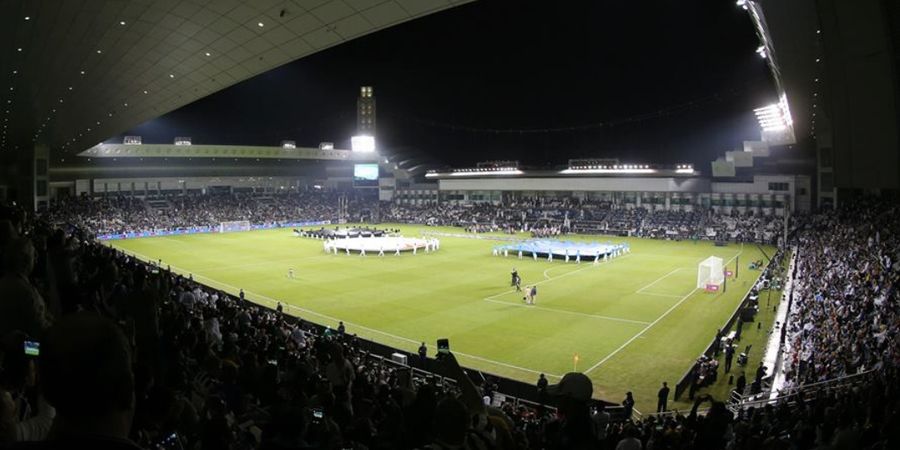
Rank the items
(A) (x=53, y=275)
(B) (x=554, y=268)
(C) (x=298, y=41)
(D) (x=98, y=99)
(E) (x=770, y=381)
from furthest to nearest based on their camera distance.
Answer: (B) (x=554, y=268), (D) (x=98, y=99), (E) (x=770, y=381), (C) (x=298, y=41), (A) (x=53, y=275)

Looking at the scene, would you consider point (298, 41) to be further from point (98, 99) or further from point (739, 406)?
point (98, 99)

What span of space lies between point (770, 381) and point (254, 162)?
77988 mm

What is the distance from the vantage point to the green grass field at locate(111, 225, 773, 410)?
2105cm

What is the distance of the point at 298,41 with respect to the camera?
1372 cm

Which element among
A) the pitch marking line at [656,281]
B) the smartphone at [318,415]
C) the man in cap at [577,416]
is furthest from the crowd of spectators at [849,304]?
the smartphone at [318,415]

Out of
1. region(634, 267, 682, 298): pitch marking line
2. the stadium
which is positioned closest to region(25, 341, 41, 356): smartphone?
the stadium

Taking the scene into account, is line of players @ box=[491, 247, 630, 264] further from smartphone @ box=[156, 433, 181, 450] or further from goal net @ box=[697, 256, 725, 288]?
smartphone @ box=[156, 433, 181, 450]

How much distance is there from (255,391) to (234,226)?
6968cm

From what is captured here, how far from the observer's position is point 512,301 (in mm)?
30641

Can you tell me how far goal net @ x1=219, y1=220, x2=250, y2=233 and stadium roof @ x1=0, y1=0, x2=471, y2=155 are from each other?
46.7 m

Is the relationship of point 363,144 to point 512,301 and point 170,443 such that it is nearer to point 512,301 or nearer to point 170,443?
point 512,301

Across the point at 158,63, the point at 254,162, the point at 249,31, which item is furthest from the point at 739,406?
the point at 254,162

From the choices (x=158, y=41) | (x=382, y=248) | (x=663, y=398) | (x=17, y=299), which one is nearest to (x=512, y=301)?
(x=663, y=398)

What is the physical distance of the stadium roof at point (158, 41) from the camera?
1193cm
